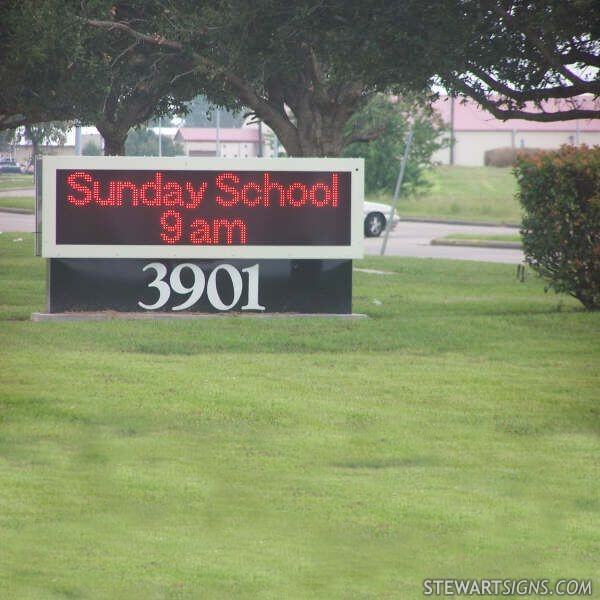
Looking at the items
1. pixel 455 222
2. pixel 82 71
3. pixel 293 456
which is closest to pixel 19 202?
pixel 455 222

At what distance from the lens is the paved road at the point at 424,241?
105 ft

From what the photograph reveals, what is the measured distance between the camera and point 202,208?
588 inches

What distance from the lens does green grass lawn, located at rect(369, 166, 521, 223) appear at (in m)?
56.4

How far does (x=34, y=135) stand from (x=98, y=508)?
43.4 meters

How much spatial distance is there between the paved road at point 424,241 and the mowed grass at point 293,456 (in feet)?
55.0

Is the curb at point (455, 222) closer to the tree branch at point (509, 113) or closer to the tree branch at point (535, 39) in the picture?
the tree branch at point (509, 113)

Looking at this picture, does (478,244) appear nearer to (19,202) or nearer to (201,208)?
(201,208)

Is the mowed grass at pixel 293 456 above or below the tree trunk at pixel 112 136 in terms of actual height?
below

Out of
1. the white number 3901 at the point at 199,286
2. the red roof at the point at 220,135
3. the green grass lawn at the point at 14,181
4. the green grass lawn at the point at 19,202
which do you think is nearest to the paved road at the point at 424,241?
the green grass lawn at the point at 19,202

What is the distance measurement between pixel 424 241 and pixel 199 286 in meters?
23.9

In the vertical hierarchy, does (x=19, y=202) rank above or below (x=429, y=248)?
above

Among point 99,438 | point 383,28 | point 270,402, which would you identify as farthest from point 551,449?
point 383,28

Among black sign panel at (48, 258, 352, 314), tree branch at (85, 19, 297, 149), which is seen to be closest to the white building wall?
tree branch at (85, 19, 297, 149)

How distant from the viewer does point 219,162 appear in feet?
48.6
